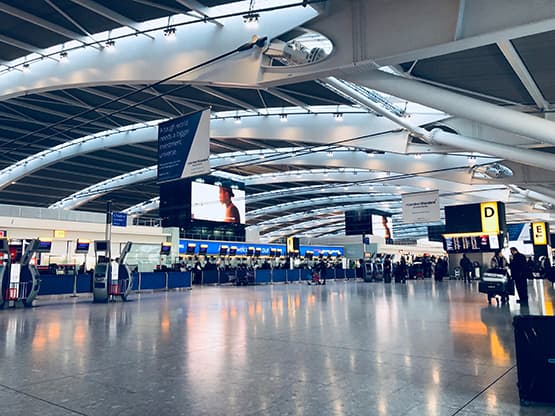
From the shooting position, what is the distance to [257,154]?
90.3 ft

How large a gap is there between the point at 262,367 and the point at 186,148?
7.41 m

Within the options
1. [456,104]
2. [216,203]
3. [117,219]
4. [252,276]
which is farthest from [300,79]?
[216,203]

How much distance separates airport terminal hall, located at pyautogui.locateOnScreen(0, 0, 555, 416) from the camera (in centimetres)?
404

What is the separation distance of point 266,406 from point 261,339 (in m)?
3.29

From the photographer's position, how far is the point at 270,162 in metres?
26.9

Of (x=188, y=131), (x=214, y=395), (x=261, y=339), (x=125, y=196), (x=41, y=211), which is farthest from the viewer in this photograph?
(x=125, y=196)

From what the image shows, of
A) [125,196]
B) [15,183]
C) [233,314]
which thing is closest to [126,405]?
[233,314]

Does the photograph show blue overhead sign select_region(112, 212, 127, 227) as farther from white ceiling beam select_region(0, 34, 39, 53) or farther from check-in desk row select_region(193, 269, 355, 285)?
white ceiling beam select_region(0, 34, 39, 53)

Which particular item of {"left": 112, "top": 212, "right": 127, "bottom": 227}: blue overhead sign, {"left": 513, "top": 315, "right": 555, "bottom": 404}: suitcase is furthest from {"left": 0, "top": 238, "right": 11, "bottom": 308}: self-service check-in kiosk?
{"left": 513, "top": 315, "right": 555, "bottom": 404}: suitcase

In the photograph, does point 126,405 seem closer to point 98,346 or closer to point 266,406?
point 266,406

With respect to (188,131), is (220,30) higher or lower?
higher

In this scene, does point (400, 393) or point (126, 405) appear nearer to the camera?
point (126, 405)

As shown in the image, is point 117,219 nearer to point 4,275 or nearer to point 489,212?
point 4,275

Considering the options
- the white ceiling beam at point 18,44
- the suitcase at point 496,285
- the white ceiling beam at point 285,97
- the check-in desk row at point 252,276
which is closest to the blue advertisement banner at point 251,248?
the check-in desk row at point 252,276
